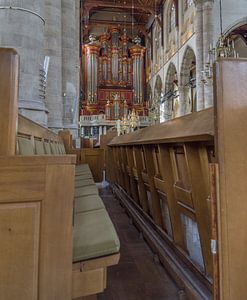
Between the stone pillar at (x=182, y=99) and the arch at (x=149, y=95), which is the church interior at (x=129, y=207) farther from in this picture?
the arch at (x=149, y=95)

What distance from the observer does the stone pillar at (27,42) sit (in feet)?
11.8

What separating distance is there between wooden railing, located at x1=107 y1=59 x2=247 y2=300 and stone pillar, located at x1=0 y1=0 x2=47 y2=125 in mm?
2106

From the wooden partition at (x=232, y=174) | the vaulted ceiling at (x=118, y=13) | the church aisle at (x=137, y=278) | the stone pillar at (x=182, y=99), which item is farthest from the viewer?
the vaulted ceiling at (x=118, y=13)

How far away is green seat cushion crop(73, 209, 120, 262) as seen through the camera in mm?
961

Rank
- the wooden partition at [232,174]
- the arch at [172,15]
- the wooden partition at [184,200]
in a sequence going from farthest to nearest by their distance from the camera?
1. the arch at [172,15]
2. the wooden partition at [184,200]
3. the wooden partition at [232,174]

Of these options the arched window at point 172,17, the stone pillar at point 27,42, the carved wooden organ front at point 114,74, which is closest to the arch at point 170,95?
the carved wooden organ front at point 114,74

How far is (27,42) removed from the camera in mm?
3705

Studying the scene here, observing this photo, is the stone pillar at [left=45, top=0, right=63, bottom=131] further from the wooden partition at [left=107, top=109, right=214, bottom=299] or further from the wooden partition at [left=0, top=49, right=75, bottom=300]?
the wooden partition at [left=0, top=49, right=75, bottom=300]

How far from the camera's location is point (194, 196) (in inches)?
50.3

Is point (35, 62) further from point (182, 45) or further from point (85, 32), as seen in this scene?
point (85, 32)

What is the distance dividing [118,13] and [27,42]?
50.9 feet

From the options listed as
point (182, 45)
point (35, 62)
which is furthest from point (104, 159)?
Result: point (182, 45)

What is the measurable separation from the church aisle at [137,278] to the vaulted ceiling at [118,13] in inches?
595

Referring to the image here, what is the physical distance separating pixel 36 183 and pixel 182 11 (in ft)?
42.0
